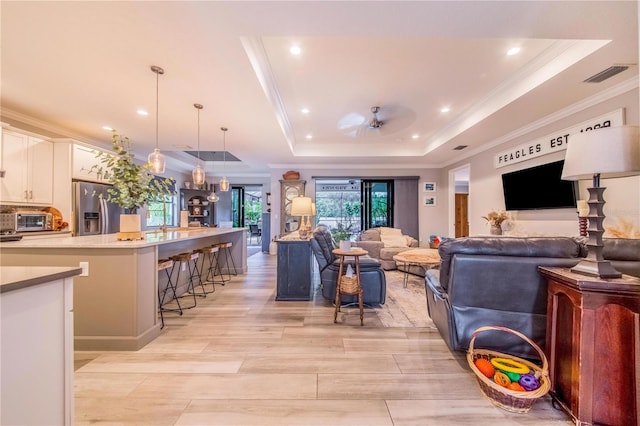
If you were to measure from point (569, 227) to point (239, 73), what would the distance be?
4.69 m

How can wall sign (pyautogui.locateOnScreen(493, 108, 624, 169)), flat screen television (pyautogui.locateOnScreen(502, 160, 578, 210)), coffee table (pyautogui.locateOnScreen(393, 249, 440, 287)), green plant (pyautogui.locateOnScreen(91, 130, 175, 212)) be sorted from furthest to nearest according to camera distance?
coffee table (pyautogui.locateOnScreen(393, 249, 440, 287)) < flat screen television (pyautogui.locateOnScreen(502, 160, 578, 210)) < wall sign (pyautogui.locateOnScreen(493, 108, 624, 169)) < green plant (pyautogui.locateOnScreen(91, 130, 175, 212))

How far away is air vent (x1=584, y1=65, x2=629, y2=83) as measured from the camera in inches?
102

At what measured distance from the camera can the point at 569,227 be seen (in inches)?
144

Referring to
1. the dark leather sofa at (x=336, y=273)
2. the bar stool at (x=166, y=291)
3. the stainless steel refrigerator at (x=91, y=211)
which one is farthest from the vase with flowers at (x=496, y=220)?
the stainless steel refrigerator at (x=91, y=211)

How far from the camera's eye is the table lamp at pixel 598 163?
1.43 meters

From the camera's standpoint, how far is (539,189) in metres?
4.01

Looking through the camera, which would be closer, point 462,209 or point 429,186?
point 429,186

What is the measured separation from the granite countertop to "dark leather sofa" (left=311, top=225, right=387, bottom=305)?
8.53ft

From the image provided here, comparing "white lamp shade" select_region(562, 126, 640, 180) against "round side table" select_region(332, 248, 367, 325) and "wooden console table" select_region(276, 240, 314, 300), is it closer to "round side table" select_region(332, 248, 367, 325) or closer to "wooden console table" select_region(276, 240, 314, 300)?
"round side table" select_region(332, 248, 367, 325)

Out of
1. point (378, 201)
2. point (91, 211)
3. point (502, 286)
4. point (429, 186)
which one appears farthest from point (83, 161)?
point (429, 186)

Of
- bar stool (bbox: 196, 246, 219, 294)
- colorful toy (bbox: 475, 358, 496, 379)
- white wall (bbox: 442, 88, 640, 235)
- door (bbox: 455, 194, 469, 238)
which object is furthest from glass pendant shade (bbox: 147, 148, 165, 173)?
door (bbox: 455, 194, 469, 238)

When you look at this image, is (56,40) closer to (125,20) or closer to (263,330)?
(125,20)

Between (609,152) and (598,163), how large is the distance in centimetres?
7

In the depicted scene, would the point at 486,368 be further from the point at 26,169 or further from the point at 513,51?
the point at 26,169
